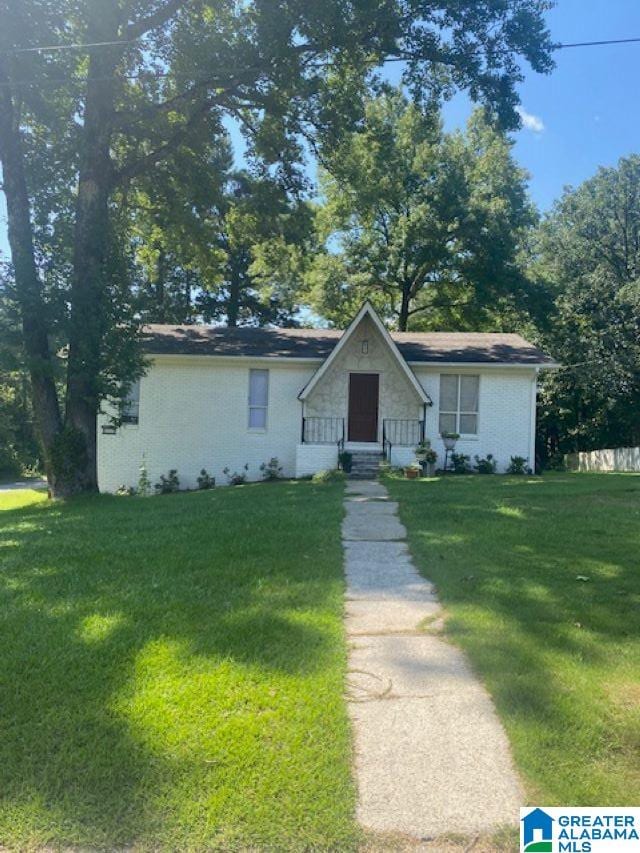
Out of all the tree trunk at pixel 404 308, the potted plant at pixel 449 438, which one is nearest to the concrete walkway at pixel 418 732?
the potted plant at pixel 449 438

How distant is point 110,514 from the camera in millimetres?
9953

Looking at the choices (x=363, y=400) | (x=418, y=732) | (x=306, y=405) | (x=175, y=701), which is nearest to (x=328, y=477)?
(x=306, y=405)

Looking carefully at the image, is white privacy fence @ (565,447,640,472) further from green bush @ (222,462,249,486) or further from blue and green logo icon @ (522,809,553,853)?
blue and green logo icon @ (522,809,553,853)

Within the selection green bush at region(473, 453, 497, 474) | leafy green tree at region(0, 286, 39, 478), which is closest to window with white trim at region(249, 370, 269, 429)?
green bush at region(473, 453, 497, 474)

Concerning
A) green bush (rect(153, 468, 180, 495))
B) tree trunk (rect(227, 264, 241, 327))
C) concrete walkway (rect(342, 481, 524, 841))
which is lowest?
green bush (rect(153, 468, 180, 495))

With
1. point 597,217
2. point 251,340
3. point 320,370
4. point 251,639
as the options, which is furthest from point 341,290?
point 251,639

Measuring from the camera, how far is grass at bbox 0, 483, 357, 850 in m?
2.49

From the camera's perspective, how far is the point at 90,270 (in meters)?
12.8

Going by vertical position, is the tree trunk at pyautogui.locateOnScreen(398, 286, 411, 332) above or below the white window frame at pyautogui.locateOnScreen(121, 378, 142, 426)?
above

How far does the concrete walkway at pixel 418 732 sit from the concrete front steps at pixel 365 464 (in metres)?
10.4

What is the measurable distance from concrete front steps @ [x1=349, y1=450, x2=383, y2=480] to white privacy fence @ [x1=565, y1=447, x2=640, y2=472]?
1206 centimetres

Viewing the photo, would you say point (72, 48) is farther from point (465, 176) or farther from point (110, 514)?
point (465, 176)

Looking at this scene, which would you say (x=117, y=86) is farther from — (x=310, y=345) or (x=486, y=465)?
(x=486, y=465)

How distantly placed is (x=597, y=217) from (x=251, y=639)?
3450 cm
